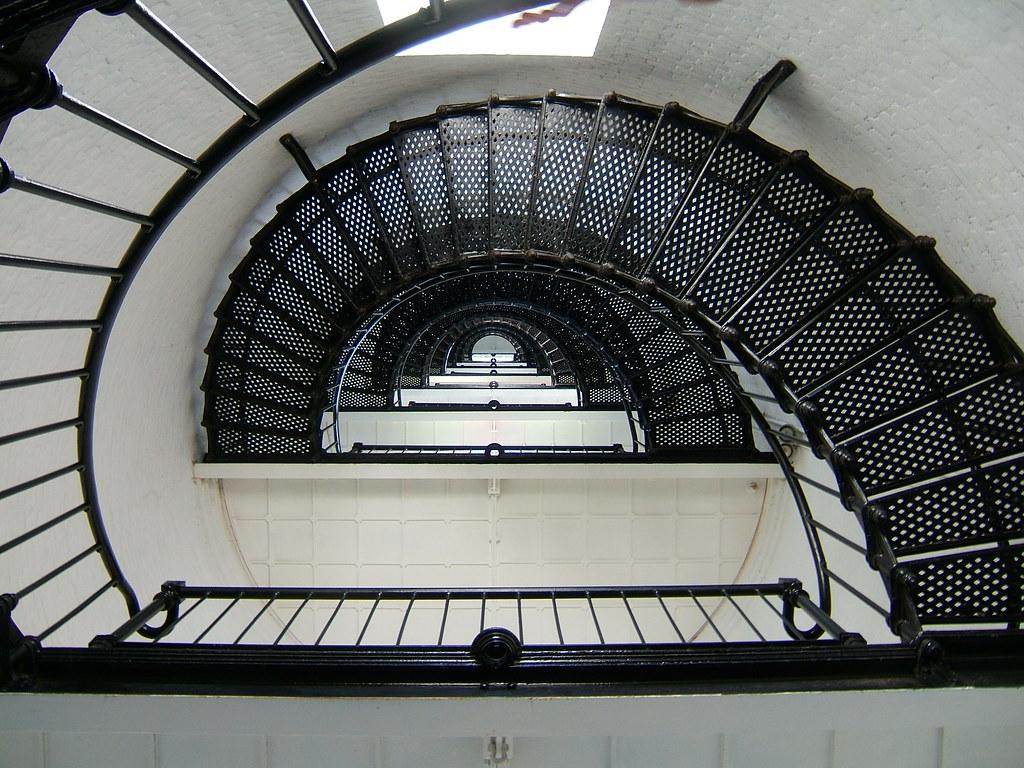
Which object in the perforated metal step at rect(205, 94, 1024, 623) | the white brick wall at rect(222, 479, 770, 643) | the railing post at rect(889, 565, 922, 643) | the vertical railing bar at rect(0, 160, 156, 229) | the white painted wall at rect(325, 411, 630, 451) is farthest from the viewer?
the white painted wall at rect(325, 411, 630, 451)

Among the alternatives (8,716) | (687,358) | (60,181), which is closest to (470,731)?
(8,716)

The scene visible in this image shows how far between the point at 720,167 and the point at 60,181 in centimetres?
256

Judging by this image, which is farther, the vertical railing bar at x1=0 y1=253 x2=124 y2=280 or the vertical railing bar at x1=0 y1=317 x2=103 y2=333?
the vertical railing bar at x1=0 y1=317 x2=103 y2=333

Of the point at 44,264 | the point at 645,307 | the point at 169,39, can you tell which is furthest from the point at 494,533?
the point at 169,39

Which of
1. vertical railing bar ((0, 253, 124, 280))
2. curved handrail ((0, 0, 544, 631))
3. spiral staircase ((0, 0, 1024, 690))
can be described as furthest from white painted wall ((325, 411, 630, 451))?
vertical railing bar ((0, 253, 124, 280))

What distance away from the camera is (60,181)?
1.72m

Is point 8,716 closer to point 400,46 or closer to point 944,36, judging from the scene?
point 400,46

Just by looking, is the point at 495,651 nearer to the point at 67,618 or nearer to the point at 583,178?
the point at 67,618

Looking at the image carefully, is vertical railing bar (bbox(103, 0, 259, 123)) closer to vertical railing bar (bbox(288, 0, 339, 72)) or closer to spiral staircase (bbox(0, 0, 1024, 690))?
spiral staircase (bbox(0, 0, 1024, 690))

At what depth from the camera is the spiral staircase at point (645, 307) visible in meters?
1.25

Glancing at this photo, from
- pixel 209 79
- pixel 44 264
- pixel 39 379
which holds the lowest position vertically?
pixel 39 379

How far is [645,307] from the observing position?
10.2ft

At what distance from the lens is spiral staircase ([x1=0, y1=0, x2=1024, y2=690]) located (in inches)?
49.1

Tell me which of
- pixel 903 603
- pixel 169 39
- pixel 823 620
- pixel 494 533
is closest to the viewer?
pixel 169 39
